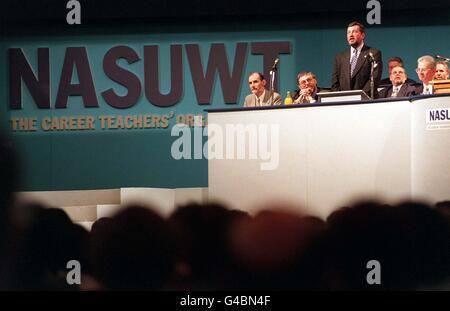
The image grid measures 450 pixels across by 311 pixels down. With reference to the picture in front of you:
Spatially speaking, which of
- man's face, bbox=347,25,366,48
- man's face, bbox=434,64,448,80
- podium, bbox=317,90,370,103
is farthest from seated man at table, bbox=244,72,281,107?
man's face, bbox=434,64,448,80

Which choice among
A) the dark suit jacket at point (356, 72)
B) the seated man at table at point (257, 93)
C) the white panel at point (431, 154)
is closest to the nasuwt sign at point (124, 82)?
the seated man at table at point (257, 93)

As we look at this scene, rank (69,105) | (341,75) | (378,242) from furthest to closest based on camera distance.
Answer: (69,105)
(341,75)
(378,242)

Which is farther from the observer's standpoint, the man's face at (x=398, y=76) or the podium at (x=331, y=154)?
the man's face at (x=398, y=76)

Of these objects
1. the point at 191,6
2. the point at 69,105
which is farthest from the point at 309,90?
the point at 69,105

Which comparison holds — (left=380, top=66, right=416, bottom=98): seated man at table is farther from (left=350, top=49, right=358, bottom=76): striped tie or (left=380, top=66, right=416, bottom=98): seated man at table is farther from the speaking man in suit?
(left=350, top=49, right=358, bottom=76): striped tie

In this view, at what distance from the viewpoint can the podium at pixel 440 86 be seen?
6.58m

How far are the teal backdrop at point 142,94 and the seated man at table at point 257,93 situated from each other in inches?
8.2

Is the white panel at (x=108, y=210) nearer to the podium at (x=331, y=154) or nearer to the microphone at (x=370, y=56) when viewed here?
the podium at (x=331, y=154)

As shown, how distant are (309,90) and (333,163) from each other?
A: 92cm

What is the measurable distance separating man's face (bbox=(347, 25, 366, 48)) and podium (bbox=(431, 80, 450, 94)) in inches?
30.4

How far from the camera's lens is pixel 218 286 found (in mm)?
7043

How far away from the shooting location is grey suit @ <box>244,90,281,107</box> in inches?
292
